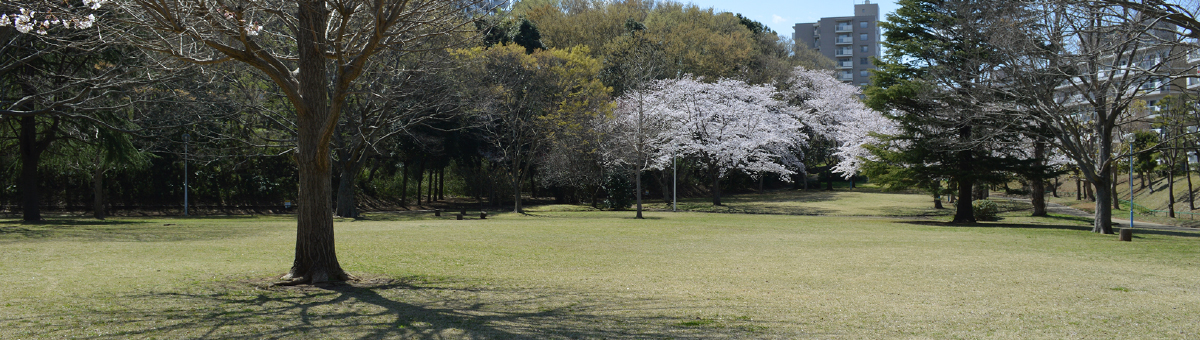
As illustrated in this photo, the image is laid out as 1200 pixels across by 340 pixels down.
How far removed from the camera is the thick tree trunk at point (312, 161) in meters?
8.69

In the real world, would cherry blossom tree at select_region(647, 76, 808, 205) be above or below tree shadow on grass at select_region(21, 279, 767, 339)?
above

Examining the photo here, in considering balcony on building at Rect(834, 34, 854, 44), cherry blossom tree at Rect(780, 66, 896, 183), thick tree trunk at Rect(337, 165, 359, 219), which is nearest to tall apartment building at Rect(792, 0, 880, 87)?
balcony on building at Rect(834, 34, 854, 44)

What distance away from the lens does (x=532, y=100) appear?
34.5 m

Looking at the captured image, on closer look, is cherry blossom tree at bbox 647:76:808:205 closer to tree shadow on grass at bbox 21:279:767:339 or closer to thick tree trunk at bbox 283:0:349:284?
thick tree trunk at bbox 283:0:349:284

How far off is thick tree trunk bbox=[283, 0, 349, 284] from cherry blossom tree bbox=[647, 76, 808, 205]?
31.2 metres

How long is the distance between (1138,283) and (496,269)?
9531 millimetres

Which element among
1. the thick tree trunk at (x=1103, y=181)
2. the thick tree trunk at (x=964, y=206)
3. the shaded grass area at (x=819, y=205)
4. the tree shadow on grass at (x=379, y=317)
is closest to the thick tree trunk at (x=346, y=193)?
the shaded grass area at (x=819, y=205)

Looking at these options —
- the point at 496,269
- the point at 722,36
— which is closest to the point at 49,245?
the point at 496,269

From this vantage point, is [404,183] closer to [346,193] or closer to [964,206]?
[346,193]

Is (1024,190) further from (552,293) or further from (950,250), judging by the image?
(552,293)

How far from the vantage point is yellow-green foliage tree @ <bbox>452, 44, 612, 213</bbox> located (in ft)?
107

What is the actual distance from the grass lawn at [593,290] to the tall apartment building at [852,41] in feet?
315

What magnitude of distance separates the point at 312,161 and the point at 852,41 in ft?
359

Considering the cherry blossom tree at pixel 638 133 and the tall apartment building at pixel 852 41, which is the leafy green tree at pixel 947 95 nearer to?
the cherry blossom tree at pixel 638 133
